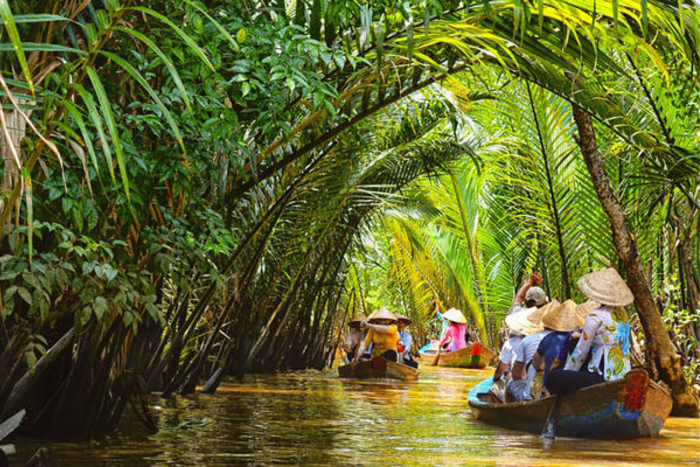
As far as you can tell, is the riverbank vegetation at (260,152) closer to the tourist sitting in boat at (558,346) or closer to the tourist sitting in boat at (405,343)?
the tourist sitting in boat at (558,346)

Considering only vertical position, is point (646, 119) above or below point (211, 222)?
above

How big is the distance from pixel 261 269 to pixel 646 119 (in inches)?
188

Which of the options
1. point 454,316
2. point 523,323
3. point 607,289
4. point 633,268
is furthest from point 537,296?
point 454,316

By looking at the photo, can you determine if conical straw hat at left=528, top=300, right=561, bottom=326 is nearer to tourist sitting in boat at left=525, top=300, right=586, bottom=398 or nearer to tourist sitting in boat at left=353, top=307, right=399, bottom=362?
tourist sitting in boat at left=525, top=300, right=586, bottom=398

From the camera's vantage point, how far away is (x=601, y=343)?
26.8 ft

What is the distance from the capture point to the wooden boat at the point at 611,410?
7836mm

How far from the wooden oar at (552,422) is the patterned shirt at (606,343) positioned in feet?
1.14

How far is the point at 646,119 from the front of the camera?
10.1m

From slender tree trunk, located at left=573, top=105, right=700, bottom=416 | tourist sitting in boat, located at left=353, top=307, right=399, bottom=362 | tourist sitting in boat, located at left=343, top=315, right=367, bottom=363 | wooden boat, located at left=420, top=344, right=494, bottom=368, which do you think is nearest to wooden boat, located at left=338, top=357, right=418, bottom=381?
tourist sitting in boat, located at left=353, top=307, right=399, bottom=362

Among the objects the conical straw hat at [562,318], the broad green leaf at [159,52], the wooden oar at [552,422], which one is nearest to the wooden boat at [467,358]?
the conical straw hat at [562,318]

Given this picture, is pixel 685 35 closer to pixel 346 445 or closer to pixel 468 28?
pixel 468 28

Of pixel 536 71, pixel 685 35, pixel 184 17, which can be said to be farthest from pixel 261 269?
pixel 685 35

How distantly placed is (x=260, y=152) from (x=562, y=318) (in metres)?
3.39

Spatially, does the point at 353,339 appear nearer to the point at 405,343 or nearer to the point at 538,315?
the point at 405,343
